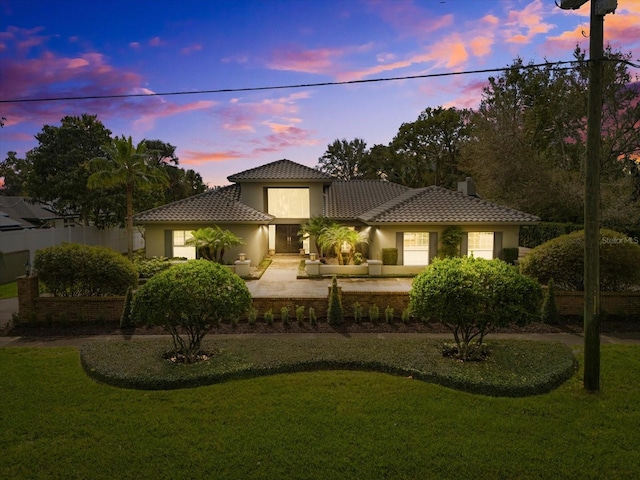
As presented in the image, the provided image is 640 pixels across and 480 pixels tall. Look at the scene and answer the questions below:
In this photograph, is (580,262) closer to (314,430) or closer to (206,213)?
(314,430)

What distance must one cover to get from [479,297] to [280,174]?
67.3 ft

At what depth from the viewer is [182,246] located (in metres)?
24.4

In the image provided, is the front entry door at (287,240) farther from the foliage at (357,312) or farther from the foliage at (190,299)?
the foliage at (190,299)

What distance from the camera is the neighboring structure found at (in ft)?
73.0

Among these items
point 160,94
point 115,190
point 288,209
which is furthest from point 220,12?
point 115,190

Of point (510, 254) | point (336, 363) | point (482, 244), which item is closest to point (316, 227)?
point (482, 244)

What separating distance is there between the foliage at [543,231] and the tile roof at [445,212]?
785 centimetres

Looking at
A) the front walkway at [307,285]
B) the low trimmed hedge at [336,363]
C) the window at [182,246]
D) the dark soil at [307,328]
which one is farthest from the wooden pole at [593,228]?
the window at [182,246]

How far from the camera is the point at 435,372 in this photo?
28.5 ft

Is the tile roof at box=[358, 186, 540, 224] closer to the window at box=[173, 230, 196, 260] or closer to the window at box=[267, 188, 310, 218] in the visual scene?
the window at box=[267, 188, 310, 218]

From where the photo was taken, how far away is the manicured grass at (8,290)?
723 inches

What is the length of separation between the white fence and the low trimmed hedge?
1338 centimetres

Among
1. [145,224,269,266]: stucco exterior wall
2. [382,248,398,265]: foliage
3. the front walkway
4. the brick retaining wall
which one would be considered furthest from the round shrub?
[145,224,269,266]: stucco exterior wall

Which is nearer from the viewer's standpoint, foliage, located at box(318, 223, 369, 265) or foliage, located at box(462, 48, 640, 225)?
foliage, located at box(318, 223, 369, 265)
